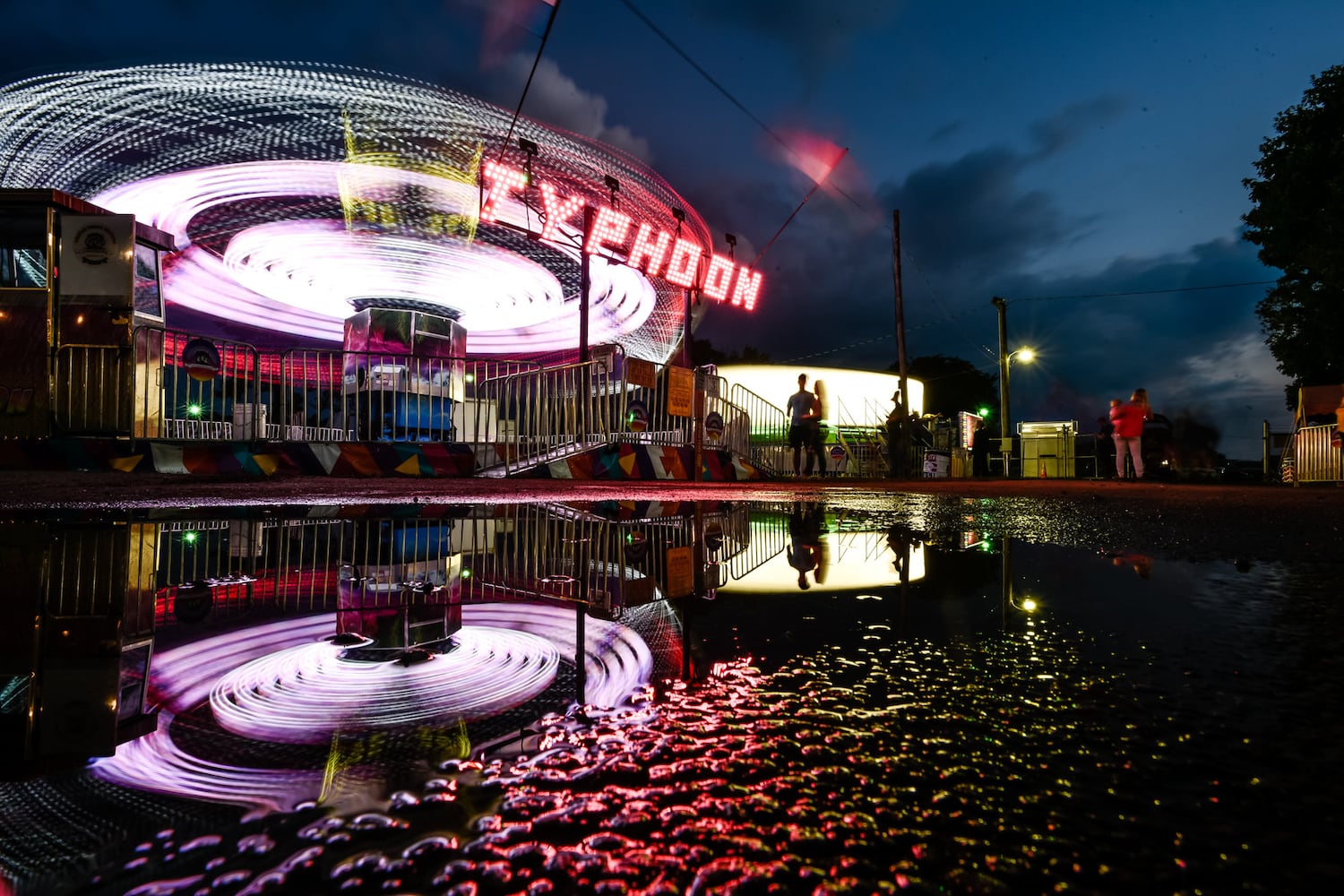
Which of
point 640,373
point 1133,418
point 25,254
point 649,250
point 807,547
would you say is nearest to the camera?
point 807,547

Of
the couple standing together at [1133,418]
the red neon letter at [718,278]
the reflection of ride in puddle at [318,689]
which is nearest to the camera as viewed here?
the reflection of ride in puddle at [318,689]

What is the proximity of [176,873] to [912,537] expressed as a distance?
126 inches

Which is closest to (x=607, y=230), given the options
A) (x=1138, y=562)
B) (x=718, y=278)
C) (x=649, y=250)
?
(x=649, y=250)

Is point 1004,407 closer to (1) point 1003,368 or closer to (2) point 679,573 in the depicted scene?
(1) point 1003,368

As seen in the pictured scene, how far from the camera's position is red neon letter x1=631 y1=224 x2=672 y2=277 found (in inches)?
726

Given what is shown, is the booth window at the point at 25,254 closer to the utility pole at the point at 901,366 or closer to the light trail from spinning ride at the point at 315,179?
the light trail from spinning ride at the point at 315,179

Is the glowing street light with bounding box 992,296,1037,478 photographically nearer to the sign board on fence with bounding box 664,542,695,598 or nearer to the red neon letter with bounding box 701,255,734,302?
the red neon letter with bounding box 701,255,734,302

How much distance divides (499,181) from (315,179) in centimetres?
370

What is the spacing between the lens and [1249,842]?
22.6 inches

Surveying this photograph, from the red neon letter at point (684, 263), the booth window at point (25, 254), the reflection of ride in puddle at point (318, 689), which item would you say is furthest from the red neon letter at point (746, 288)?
the reflection of ride in puddle at point (318, 689)

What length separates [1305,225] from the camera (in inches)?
927

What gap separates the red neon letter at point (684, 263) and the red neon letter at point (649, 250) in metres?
0.33

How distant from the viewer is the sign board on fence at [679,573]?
204cm

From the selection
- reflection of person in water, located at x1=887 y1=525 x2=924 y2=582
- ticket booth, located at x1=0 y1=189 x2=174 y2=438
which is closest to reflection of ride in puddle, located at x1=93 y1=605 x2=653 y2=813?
reflection of person in water, located at x1=887 y1=525 x2=924 y2=582
